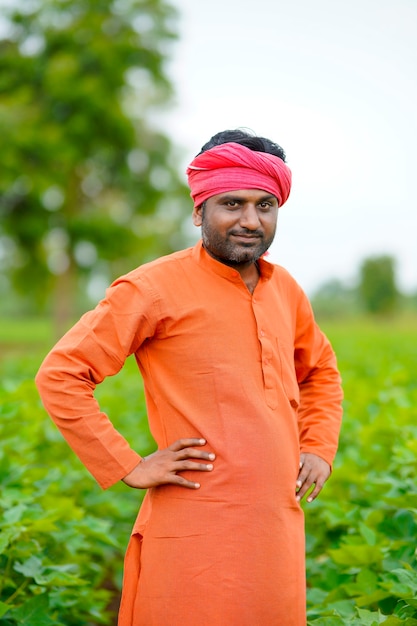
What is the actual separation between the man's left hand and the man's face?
693mm

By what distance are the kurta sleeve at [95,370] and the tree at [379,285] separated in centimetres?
8981

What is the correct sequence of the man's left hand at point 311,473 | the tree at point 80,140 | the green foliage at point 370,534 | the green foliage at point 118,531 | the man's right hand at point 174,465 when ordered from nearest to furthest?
the man's right hand at point 174,465
the man's left hand at point 311,473
the green foliage at point 370,534
the green foliage at point 118,531
the tree at point 80,140

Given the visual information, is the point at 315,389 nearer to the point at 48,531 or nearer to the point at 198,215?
the point at 198,215

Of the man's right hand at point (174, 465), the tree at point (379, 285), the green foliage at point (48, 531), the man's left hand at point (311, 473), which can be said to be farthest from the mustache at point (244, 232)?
the tree at point (379, 285)

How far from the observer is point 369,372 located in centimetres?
1034

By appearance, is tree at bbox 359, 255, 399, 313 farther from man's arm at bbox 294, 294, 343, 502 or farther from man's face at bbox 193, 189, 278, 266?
man's face at bbox 193, 189, 278, 266

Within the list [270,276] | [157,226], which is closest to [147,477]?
[270,276]

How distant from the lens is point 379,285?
92.9m

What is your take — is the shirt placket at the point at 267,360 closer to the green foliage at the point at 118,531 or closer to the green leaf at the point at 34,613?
the green foliage at the point at 118,531

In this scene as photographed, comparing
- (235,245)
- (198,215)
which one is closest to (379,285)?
(198,215)

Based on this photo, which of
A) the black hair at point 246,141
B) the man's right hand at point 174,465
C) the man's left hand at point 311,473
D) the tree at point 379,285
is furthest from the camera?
the tree at point 379,285

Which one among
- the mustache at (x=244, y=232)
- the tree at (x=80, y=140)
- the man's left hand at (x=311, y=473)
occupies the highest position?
the tree at (x=80, y=140)

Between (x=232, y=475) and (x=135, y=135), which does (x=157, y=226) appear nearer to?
(x=135, y=135)

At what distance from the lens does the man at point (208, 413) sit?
2.35 meters
